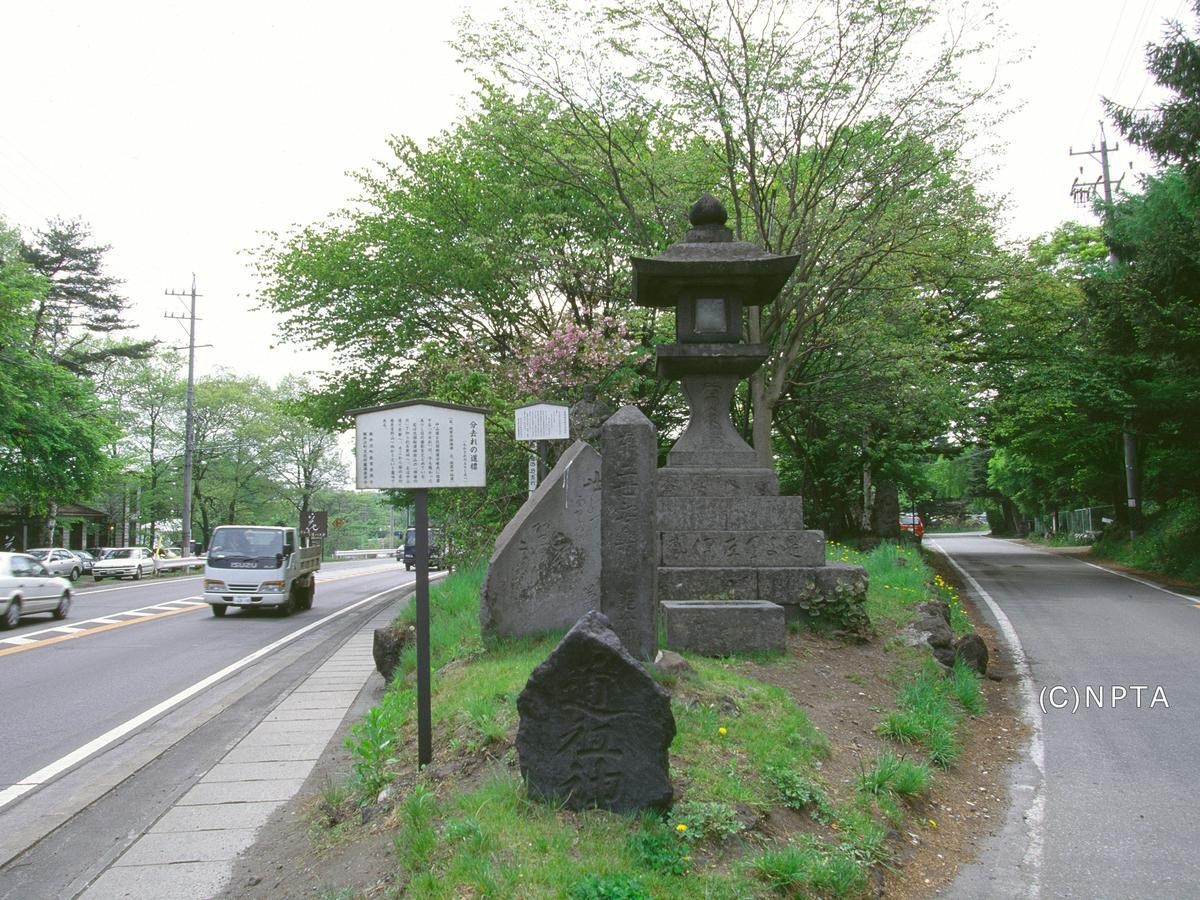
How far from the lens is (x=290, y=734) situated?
293 inches

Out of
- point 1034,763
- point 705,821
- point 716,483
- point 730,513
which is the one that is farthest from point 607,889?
point 716,483

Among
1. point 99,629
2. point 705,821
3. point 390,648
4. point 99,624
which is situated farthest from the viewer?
point 99,624

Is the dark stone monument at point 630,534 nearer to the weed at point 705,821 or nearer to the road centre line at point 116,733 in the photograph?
the weed at point 705,821

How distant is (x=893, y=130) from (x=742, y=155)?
2.68 meters

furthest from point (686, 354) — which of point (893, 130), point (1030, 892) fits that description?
point (893, 130)

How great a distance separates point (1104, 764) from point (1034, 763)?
49cm

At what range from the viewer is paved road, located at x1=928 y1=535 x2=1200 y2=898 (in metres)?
4.32

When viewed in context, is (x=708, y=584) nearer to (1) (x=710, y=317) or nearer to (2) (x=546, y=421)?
(1) (x=710, y=317)

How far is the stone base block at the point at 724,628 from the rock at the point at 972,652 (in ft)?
8.84

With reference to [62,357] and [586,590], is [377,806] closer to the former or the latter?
[586,590]

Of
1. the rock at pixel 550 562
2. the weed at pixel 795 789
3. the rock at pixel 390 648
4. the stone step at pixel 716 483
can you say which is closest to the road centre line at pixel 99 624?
the rock at pixel 390 648

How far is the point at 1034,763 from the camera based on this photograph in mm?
6211

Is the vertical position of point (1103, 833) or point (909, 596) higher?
point (909, 596)

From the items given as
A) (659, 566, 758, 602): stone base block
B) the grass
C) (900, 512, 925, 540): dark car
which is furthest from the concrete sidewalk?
(900, 512, 925, 540): dark car
